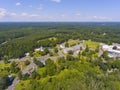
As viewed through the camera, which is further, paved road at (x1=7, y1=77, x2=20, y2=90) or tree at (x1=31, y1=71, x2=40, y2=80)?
tree at (x1=31, y1=71, x2=40, y2=80)

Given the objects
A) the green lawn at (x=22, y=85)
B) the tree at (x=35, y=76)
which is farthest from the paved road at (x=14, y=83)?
the tree at (x=35, y=76)

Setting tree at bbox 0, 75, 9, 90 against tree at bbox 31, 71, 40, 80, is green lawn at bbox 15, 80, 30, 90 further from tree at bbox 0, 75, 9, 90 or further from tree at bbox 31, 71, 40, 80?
tree at bbox 0, 75, 9, 90

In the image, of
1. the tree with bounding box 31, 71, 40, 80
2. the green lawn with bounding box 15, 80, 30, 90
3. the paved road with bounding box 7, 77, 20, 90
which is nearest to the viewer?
the green lawn with bounding box 15, 80, 30, 90

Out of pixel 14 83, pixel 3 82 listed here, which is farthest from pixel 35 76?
pixel 3 82

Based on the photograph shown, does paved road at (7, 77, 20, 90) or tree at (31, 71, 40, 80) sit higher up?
tree at (31, 71, 40, 80)

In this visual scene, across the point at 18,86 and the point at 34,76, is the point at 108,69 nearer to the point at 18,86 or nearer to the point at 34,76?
the point at 34,76

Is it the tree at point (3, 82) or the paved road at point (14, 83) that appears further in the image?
the paved road at point (14, 83)

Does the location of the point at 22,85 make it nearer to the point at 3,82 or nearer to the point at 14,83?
the point at 14,83

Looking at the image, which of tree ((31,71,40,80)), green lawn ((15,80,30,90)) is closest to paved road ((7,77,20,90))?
green lawn ((15,80,30,90))

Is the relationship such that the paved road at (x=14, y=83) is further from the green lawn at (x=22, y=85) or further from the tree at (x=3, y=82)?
the tree at (x=3, y=82)

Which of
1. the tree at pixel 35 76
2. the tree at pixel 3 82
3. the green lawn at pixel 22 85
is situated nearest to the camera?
Answer: the green lawn at pixel 22 85

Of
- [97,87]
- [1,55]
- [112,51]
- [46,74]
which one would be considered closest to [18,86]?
[46,74]

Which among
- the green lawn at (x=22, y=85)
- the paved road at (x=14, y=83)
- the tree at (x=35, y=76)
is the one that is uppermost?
the tree at (x=35, y=76)
